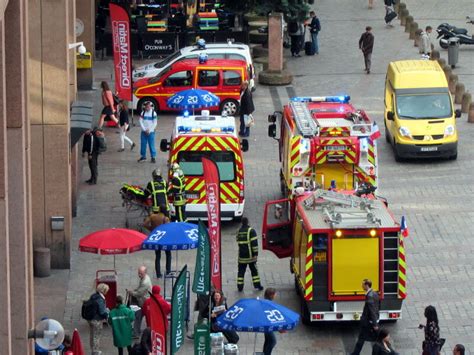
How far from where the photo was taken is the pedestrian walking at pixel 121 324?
78.8 feet

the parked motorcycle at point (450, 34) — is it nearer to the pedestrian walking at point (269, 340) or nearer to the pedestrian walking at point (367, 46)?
the pedestrian walking at point (367, 46)

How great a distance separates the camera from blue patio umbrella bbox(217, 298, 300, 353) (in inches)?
872

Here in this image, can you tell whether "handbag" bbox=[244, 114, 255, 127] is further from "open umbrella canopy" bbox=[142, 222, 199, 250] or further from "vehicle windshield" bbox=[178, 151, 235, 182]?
"open umbrella canopy" bbox=[142, 222, 199, 250]

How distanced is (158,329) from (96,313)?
13.3 feet

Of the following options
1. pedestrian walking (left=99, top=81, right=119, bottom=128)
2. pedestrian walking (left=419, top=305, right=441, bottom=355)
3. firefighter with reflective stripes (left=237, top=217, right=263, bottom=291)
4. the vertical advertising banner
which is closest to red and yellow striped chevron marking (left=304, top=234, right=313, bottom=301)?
firefighter with reflective stripes (left=237, top=217, right=263, bottom=291)

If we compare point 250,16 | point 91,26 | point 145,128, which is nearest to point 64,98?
point 145,128

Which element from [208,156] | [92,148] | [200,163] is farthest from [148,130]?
[208,156]

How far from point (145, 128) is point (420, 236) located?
856 centimetres

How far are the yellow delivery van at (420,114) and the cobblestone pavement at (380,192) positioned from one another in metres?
0.46

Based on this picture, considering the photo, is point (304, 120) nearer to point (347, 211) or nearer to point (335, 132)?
point (335, 132)

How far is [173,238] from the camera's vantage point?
25.8m

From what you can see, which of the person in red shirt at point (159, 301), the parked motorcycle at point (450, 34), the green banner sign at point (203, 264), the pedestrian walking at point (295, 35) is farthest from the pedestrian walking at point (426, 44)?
the green banner sign at point (203, 264)

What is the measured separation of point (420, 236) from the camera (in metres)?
31.5

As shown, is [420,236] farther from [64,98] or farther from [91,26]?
[91,26]
